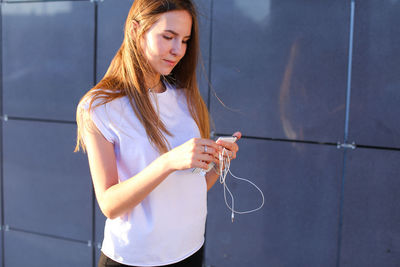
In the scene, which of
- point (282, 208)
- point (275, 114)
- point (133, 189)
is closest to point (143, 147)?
point (133, 189)

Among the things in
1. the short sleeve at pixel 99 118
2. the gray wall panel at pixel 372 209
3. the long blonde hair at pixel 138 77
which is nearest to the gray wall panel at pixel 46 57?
the long blonde hair at pixel 138 77

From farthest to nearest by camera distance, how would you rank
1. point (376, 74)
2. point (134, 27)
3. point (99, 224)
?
point (99, 224) → point (376, 74) → point (134, 27)

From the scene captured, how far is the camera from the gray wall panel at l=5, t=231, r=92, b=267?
266cm

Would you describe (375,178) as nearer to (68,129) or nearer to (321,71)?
(321,71)

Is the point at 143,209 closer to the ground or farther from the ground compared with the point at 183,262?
farther from the ground

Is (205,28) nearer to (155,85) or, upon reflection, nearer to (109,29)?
(109,29)

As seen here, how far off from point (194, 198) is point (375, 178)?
3.96ft

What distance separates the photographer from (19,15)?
266cm

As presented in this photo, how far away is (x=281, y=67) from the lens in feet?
6.79

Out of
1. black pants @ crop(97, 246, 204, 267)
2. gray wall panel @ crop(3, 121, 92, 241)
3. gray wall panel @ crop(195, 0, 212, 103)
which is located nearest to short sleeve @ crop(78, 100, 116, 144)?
black pants @ crop(97, 246, 204, 267)

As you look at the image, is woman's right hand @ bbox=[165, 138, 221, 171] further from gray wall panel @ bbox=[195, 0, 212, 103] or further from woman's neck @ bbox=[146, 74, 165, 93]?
gray wall panel @ bbox=[195, 0, 212, 103]

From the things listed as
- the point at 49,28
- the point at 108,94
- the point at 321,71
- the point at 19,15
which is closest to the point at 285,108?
the point at 321,71

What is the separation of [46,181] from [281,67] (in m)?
1.90

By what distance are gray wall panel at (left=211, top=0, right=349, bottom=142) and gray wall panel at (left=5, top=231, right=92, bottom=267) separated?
1438 millimetres
